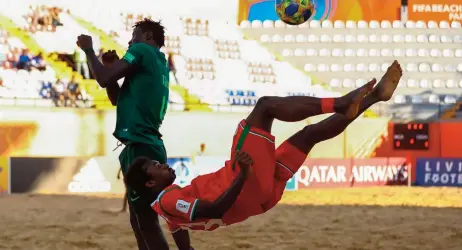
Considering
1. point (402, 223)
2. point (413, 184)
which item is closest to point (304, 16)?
point (402, 223)

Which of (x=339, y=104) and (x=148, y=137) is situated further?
(x=148, y=137)

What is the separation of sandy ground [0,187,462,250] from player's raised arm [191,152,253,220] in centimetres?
428

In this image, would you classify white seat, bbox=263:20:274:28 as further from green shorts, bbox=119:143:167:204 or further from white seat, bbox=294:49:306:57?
green shorts, bbox=119:143:167:204

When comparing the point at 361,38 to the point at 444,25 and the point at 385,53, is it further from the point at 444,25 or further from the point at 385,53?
the point at 444,25

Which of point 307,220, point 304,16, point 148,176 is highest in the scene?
point 304,16

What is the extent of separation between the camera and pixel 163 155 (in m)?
5.18

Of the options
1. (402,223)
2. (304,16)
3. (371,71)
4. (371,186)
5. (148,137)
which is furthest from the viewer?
(371,71)

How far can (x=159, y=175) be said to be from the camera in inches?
187

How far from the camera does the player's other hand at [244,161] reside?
4480 millimetres

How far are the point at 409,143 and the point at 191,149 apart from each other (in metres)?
7.84

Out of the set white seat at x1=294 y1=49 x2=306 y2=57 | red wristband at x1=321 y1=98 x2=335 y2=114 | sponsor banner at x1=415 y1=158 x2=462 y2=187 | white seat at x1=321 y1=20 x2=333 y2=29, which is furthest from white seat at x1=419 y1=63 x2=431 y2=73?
red wristband at x1=321 y1=98 x2=335 y2=114

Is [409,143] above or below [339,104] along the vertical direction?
below

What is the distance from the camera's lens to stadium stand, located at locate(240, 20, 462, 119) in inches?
1271

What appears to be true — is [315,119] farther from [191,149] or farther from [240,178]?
[240,178]
